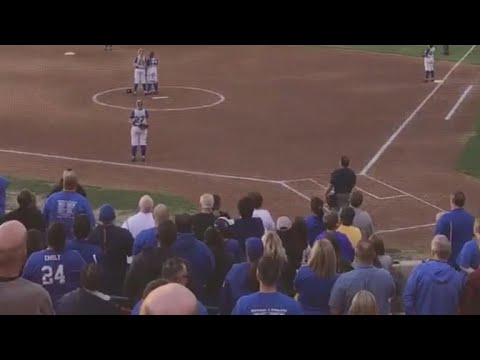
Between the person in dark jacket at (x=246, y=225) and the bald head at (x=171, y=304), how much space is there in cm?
556

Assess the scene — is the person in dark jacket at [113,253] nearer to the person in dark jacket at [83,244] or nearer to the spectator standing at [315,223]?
the person in dark jacket at [83,244]

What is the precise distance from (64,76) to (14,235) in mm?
29740

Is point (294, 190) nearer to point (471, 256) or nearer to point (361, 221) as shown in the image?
point (361, 221)

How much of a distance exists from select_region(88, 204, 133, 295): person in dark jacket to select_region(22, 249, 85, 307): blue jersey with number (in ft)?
3.91

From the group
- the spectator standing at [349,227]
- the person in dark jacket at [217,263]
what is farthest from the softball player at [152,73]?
the person in dark jacket at [217,263]

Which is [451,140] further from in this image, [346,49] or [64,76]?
[346,49]

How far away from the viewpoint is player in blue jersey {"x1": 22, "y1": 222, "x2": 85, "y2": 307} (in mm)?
8195

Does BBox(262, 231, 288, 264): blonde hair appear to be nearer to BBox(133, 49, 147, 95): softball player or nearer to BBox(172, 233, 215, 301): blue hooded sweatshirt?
BBox(172, 233, 215, 301): blue hooded sweatshirt

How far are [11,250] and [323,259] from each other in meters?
2.91

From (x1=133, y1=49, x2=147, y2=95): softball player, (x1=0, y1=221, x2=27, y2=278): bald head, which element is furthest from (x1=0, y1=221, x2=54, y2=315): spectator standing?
(x1=133, y1=49, x2=147, y2=95): softball player

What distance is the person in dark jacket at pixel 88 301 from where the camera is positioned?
A: 6816 mm

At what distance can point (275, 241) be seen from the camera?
8594mm

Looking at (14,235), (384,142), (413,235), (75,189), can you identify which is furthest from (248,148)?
(14,235)

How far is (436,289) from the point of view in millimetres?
7973
